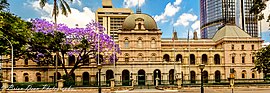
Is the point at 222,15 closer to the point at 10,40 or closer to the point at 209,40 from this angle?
the point at 209,40

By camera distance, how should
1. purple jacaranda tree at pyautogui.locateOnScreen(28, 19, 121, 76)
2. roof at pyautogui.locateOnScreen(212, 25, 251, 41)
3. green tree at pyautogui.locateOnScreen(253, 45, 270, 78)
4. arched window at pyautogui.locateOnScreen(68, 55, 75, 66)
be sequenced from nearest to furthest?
green tree at pyautogui.locateOnScreen(253, 45, 270, 78) < purple jacaranda tree at pyautogui.locateOnScreen(28, 19, 121, 76) < arched window at pyautogui.locateOnScreen(68, 55, 75, 66) < roof at pyautogui.locateOnScreen(212, 25, 251, 41)

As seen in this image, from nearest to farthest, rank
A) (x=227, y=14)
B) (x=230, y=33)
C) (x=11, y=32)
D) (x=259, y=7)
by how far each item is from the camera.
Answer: (x=259, y=7)
(x=11, y=32)
(x=230, y=33)
(x=227, y=14)

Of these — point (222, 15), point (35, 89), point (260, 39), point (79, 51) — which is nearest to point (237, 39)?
point (260, 39)

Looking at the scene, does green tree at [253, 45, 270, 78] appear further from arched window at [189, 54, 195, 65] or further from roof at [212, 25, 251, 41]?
roof at [212, 25, 251, 41]

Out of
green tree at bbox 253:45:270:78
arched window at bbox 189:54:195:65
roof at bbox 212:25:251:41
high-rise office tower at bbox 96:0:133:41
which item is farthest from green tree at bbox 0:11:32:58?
high-rise office tower at bbox 96:0:133:41

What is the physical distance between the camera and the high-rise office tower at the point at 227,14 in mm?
121750

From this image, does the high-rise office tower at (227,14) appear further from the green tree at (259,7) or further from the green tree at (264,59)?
the green tree at (259,7)

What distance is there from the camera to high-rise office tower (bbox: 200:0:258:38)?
122m

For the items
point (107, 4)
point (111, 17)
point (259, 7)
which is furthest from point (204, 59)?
point (107, 4)

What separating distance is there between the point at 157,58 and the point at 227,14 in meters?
67.1

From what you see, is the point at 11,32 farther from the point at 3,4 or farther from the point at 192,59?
the point at 192,59

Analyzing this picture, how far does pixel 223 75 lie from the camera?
64.9 m

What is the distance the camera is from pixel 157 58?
2452 inches

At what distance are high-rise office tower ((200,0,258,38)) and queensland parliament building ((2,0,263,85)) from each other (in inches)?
2126
